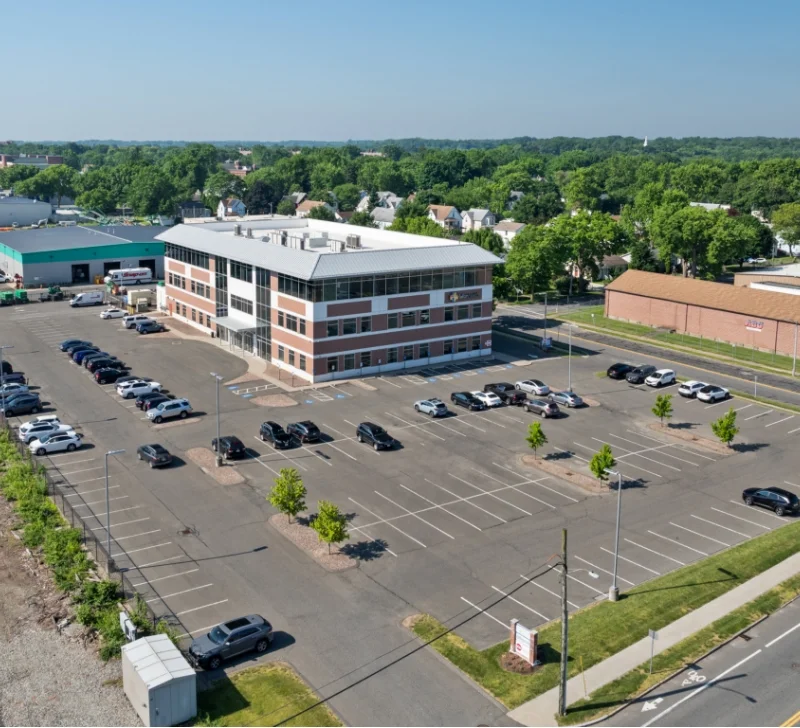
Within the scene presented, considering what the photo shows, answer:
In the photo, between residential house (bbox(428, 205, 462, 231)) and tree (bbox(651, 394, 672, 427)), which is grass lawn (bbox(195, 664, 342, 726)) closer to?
tree (bbox(651, 394, 672, 427))

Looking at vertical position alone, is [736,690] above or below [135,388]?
below

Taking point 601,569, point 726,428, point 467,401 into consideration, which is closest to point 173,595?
point 601,569

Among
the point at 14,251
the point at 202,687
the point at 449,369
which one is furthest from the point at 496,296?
the point at 202,687

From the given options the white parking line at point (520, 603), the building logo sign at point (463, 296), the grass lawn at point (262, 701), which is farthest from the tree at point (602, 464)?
the building logo sign at point (463, 296)

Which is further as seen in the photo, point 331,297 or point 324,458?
point 331,297

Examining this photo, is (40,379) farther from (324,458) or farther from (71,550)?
(71,550)

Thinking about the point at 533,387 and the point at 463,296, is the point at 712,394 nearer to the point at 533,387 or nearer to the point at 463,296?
the point at 533,387

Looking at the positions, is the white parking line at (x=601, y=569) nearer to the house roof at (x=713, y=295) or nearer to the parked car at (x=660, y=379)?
the parked car at (x=660, y=379)
